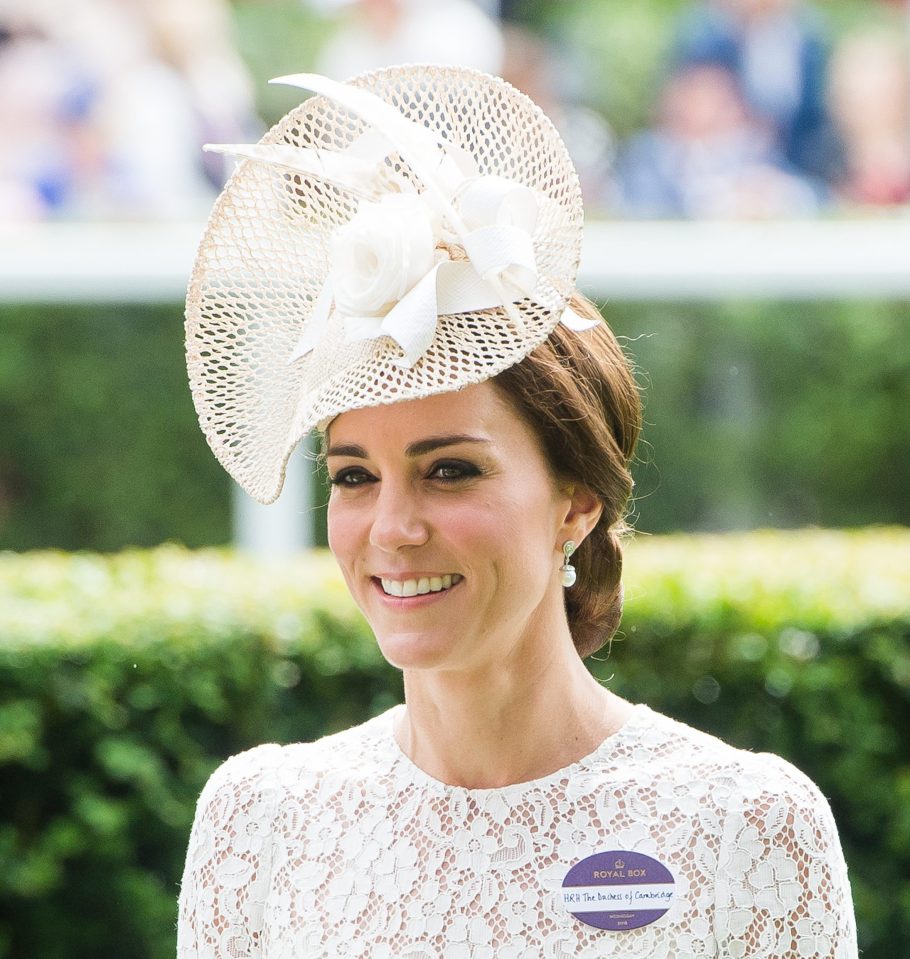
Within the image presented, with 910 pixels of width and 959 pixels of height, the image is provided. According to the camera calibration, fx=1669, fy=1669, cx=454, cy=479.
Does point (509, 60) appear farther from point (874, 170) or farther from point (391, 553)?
point (391, 553)

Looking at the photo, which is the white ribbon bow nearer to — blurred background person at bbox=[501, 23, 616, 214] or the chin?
the chin

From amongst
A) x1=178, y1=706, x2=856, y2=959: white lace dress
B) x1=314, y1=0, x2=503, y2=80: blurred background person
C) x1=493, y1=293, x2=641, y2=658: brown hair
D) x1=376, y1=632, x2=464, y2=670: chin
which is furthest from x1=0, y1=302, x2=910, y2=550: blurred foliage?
x1=376, y1=632, x2=464, y2=670: chin

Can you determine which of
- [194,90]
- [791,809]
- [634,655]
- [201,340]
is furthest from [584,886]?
[194,90]

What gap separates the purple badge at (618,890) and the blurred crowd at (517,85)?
6.40m

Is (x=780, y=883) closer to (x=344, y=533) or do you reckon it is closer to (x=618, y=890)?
(x=618, y=890)

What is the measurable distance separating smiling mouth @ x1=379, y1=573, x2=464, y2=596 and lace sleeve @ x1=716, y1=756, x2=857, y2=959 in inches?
20.8

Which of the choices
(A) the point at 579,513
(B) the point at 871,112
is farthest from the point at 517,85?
(A) the point at 579,513

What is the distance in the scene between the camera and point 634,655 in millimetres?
4812

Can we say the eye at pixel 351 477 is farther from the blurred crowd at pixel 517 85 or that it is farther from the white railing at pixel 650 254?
the blurred crowd at pixel 517 85

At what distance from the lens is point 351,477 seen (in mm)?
2438

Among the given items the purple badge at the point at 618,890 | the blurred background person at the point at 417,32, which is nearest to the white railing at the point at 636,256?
the blurred background person at the point at 417,32

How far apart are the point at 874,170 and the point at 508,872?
7055 millimetres

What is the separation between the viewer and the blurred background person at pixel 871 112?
865cm

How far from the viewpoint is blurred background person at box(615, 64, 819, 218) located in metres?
8.64
